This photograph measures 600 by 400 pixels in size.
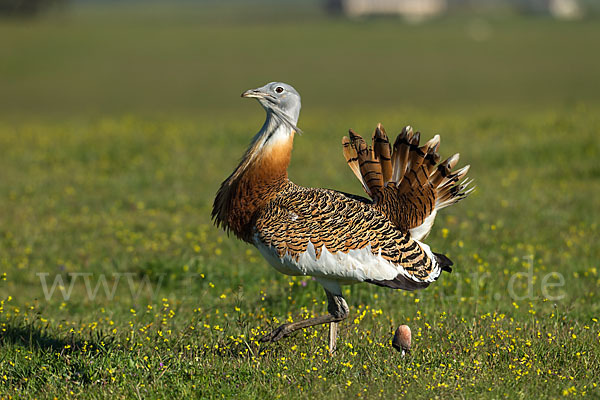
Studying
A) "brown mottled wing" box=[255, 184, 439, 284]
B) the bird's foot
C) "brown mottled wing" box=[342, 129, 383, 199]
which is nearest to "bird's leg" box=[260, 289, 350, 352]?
the bird's foot

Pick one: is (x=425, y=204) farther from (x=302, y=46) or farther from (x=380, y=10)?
(x=380, y=10)

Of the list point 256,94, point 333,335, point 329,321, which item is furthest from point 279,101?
point 333,335

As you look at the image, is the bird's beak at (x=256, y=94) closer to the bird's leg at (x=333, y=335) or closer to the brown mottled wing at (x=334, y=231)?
the brown mottled wing at (x=334, y=231)

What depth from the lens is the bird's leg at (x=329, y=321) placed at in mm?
5066

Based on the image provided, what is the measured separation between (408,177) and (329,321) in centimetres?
112

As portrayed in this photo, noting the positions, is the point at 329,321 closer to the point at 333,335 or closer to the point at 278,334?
the point at 333,335

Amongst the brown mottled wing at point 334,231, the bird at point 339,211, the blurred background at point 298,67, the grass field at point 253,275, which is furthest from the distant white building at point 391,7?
the brown mottled wing at point 334,231

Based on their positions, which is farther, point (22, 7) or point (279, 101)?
point (22, 7)

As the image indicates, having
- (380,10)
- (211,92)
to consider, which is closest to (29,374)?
(211,92)

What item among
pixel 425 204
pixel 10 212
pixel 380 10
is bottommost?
pixel 10 212

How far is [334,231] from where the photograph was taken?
500 centimetres

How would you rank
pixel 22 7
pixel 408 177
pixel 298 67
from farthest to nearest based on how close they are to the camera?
pixel 22 7, pixel 298 67, pixel 408 177

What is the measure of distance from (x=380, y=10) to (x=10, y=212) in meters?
86.7

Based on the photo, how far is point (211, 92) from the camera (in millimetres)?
26891
